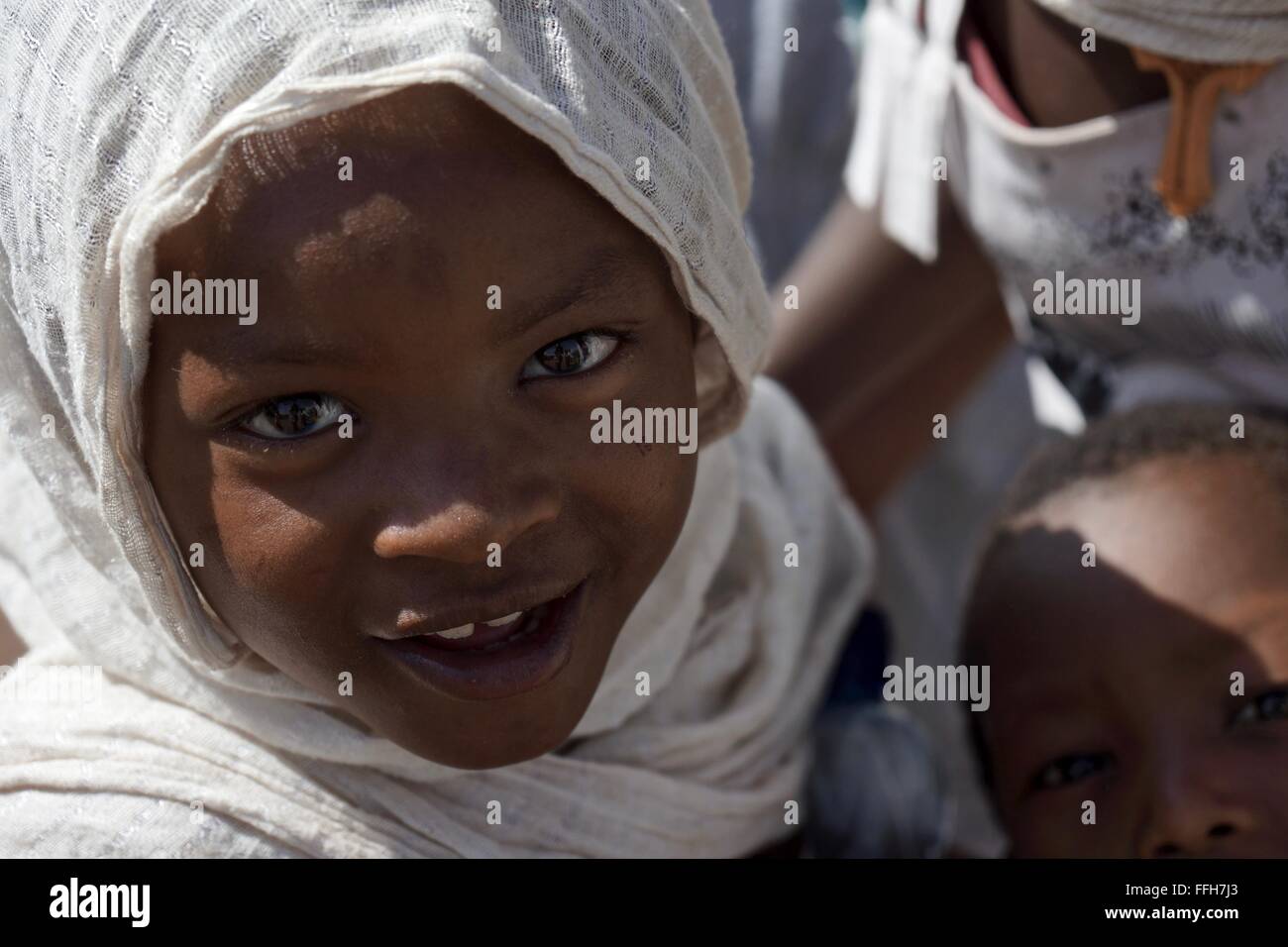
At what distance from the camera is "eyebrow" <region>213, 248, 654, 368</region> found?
900 mm

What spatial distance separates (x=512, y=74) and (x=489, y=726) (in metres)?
0.45

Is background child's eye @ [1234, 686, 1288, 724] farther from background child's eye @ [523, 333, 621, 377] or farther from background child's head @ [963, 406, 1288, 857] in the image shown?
background child's eye @ [523, 333, 621, 377]

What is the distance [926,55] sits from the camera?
1.54m

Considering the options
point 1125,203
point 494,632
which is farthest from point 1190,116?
point 494,632

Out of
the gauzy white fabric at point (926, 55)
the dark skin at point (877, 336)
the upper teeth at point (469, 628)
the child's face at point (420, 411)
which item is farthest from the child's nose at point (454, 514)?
the dark skin at point (877, 336)

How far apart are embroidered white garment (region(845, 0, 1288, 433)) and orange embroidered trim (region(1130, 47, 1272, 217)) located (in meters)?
0.01

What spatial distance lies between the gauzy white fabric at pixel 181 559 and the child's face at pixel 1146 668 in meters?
0.19

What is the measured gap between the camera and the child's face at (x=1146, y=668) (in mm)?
1338
